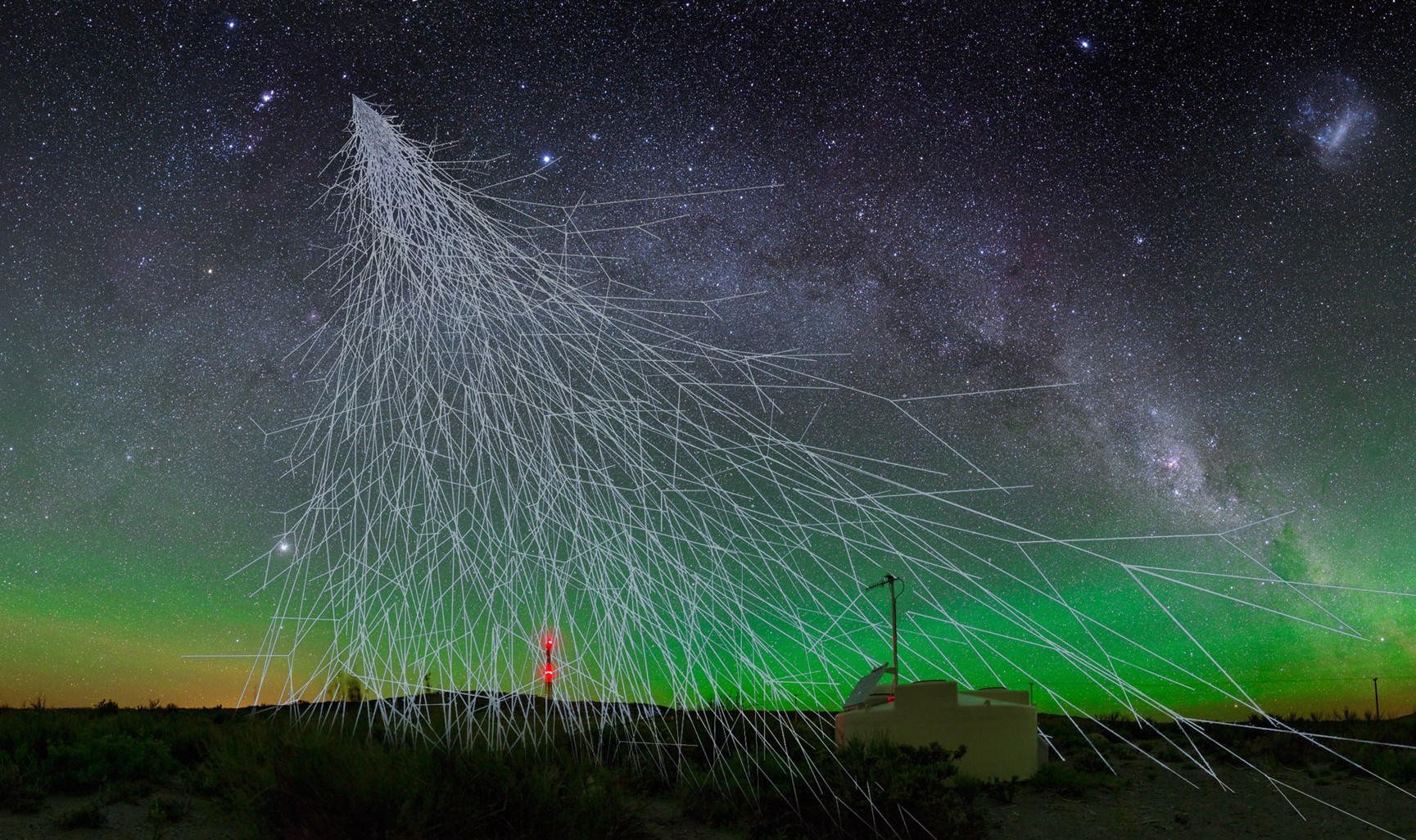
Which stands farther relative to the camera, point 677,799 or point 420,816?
point 677,799

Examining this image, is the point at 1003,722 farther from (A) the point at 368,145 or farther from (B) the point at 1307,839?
(A) the point at 368,145

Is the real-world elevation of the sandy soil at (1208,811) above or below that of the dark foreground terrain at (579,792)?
below

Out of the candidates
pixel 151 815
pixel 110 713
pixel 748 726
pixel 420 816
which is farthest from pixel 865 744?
pixel 110 713

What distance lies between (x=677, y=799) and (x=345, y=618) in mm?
5287

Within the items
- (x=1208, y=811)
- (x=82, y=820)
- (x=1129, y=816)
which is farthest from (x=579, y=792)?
(x=1208, y=811)

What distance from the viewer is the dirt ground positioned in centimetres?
1007

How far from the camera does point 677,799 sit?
11914 mm

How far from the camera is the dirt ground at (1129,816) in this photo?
33.0 ft

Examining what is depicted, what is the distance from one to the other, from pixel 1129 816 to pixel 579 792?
7.50 metres

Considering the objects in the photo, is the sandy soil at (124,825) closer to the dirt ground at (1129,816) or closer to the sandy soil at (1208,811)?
the dirt ground at (1129,816)

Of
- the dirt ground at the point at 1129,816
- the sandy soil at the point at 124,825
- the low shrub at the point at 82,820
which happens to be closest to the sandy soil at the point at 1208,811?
the dirt ground at the point at 1129,816

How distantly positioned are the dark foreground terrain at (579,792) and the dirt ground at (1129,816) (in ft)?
0.11

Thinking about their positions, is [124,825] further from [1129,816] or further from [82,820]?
[1129,816]

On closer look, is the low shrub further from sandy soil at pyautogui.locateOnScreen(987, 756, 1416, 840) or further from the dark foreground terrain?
sandy soil at pyautogui.locateOnScreen(987, 756, 1416, 840)
